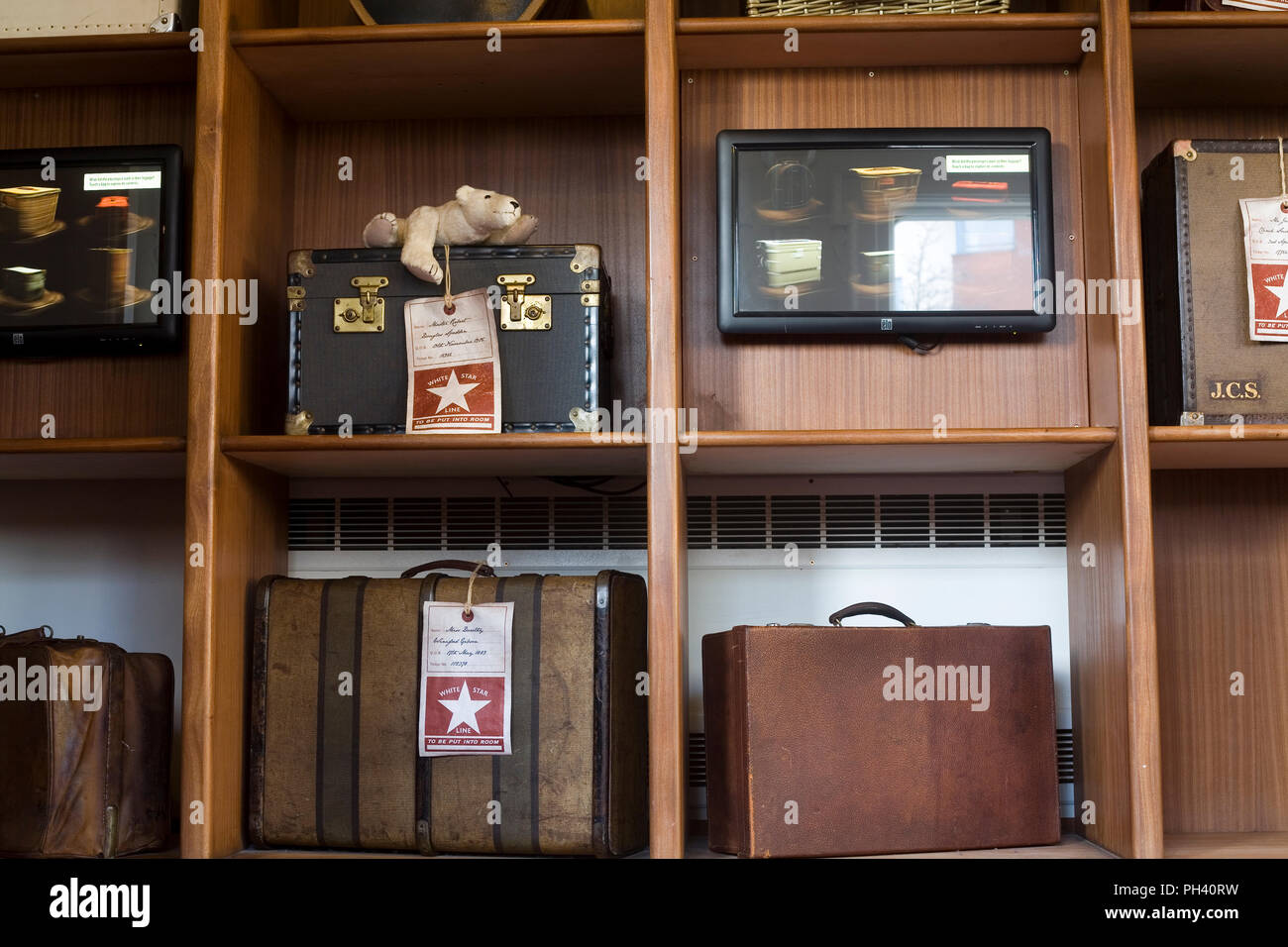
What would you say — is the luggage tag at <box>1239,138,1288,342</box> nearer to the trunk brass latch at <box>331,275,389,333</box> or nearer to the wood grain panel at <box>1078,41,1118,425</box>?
the wood grain panel at <box>1078,41,1118,425</box>

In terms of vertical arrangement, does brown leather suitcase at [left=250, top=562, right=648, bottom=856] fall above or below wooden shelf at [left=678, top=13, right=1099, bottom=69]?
below

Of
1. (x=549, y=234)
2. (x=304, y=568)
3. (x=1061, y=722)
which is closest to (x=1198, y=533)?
(x=1061, y=722)

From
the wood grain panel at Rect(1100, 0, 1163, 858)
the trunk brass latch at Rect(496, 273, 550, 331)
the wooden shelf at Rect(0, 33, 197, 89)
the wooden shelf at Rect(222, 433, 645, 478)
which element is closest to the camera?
the wood grain panel at Rect(1100, 0, 1163, 858)

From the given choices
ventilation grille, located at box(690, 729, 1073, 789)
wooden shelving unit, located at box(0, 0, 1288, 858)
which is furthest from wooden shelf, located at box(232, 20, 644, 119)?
ventilation grille, located at box(690, 729, 1073, 789)

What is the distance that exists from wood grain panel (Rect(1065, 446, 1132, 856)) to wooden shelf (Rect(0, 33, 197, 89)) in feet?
5.85

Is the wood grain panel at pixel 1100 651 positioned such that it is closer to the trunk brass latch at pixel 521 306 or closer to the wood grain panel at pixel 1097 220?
the wood grain panel at pixel 1097 220

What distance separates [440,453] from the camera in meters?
1.97

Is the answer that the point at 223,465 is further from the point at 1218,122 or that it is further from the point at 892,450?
the point at 1218,122

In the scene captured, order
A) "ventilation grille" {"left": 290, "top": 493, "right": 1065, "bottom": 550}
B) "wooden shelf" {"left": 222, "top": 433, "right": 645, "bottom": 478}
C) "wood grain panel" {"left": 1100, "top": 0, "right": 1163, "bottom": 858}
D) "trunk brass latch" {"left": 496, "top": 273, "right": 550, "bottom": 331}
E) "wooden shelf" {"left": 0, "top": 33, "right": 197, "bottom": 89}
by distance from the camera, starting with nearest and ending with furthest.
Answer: "wood grain panel" {"left": 1100, "top": 0, "right": 1163, "bottom": 858}, "wooden shelf" {"left": 222, "top": 433, "right": 645, "bottom": 478}, "trunk brass latch" {"left": 496, "top": 273, "right": 550, "bottom": 331}, "wooden shelf" {"left": 0, "top": 33, "right": 197, "bottom": 89}, "ventilation grille" {"left": 290, "top": 493, "right": 1065, "bottom": 550}

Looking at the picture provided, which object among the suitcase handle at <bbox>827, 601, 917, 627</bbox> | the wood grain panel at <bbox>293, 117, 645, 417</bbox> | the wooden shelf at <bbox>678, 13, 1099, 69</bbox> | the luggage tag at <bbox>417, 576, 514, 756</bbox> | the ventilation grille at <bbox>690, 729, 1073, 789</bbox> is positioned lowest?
the ventilation grille at <bbox>690, 729, 1073, 789</bbox>

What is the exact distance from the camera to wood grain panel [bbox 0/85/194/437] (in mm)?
2312

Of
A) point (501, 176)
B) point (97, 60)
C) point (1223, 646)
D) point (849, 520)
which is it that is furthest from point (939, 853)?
point (97, 60)

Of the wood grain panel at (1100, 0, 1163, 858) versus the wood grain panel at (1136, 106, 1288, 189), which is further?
the wood grain panel at (1136, 106, 1288, 189)
